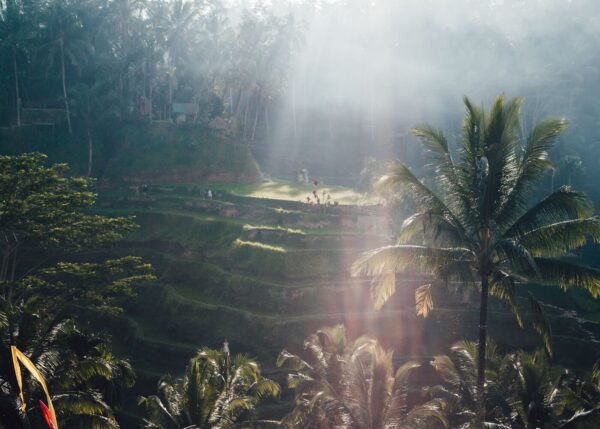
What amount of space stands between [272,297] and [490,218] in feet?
62.9

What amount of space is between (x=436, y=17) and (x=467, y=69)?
10.2 m

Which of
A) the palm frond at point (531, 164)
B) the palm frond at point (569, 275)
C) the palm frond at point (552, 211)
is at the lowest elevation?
the palm frond at point (569, 275)

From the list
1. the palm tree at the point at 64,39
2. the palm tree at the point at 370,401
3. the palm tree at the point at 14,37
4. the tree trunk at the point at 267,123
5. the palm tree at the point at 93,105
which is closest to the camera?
the palm tree at the point at 370,401

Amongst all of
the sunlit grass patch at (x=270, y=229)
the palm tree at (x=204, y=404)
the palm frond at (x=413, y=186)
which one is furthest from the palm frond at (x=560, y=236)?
the sunlit grass patch at (x=270, y=229)

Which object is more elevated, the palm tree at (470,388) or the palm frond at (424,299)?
the palm frond at (424,299)

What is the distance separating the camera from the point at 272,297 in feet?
97.3

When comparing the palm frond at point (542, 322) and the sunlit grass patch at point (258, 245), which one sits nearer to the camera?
the palm frond at point (542, 322)

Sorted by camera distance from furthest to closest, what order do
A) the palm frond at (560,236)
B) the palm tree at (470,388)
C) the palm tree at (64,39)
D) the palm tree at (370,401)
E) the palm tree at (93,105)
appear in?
the palm tree at (64,39), the palm tree at (93,105), the palm tree at (470,388), the palm tree at (370,401), the palm frond at (560,236)

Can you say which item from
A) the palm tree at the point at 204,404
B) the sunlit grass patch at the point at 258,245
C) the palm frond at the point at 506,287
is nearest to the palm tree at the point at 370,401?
the palm tree at the point at 204,404

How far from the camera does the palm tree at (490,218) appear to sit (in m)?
11.2

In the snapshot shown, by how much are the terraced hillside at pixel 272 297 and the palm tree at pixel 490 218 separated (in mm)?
16694

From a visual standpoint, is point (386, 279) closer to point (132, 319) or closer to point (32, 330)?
point (32, 330)

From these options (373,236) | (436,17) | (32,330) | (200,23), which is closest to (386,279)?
(32,330)

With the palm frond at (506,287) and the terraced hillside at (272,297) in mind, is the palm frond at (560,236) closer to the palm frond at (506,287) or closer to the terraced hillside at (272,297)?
the palm frond at (506,287)
